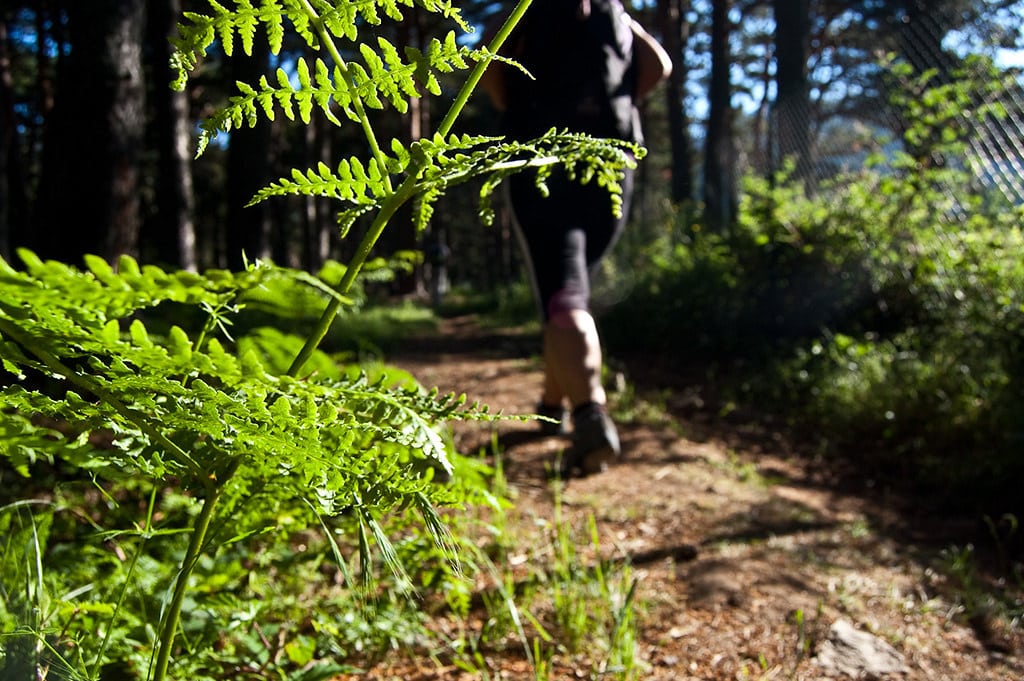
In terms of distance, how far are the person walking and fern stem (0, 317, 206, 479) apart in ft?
6.29

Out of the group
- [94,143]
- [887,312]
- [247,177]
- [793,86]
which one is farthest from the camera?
[247,177]

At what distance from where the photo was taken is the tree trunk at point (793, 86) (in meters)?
6.38

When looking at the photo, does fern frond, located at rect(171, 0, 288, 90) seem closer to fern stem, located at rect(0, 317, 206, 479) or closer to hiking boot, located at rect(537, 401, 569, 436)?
fern stem, located at rect(0, 317, 206, 479)

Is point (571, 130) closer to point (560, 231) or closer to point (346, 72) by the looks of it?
point (560, 231)

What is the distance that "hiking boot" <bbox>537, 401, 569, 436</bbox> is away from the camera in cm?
307

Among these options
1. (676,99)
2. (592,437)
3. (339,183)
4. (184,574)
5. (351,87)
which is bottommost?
(592,437)

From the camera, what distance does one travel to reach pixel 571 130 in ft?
8.40

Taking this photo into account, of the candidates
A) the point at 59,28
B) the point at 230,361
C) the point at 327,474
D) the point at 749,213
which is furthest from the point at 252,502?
the point at 59,28

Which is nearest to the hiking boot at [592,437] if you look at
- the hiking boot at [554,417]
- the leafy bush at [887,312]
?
the hiking boot at [554,417]

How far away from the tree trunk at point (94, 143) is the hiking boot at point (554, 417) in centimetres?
203

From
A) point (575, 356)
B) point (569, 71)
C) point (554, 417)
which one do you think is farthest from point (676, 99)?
point (575, 356)

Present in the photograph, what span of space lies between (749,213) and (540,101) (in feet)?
10.6

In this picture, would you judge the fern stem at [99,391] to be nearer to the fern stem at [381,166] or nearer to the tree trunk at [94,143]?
the fern stem at [381,166]

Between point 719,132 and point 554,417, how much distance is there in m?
8.78
